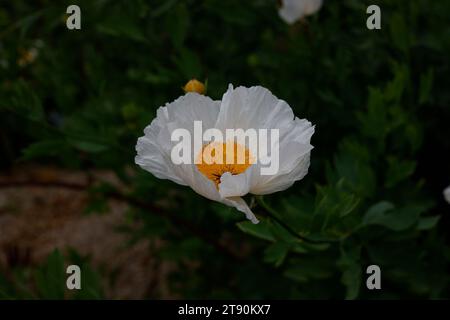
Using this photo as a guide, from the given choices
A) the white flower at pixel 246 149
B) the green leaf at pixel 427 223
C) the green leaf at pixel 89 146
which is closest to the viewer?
the white flower at pixel 246 149

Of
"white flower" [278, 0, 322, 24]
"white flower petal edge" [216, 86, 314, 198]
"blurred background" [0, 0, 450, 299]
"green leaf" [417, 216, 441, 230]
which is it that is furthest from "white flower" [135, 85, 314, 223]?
"white flower" [278, 0, 322, 24]

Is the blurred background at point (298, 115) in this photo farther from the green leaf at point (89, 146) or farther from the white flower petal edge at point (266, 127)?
the white flower petal edge at point (266, 127)

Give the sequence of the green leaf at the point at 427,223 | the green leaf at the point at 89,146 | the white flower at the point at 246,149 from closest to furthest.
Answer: the white flower at the point at 246,149 < the green leaf at the point at 427,223 < the green leaf at the point at 89,146

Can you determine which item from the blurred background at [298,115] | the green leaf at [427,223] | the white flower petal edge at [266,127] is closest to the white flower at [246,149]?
the white flower petal edge at [266,127]

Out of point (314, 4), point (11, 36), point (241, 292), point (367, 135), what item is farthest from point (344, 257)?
point (11, 36)

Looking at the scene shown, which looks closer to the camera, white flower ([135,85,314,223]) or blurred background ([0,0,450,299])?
white flower ([135,85,314,223])

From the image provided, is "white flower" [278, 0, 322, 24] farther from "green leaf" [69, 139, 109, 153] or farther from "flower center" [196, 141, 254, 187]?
"flower center" [196, 141, 254, 187]

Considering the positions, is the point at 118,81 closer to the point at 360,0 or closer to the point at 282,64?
the point at 282,64
